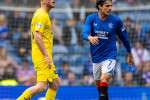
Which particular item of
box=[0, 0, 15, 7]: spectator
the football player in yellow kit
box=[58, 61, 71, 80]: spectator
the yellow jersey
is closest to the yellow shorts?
the football player in yellow kit

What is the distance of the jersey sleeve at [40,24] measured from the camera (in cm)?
539

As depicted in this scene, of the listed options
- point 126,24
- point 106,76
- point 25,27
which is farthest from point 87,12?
point 106,76

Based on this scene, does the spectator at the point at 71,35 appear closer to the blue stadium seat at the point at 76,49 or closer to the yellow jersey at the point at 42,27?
the blue stadium seat at the point at 76,49

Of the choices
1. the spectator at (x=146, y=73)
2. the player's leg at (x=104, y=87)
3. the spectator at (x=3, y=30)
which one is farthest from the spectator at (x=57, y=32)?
the player's leg at (x=104, y=87)

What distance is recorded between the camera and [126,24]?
408 inches

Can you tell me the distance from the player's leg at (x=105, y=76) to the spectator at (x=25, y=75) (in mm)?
4542

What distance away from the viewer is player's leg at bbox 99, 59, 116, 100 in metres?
5.79

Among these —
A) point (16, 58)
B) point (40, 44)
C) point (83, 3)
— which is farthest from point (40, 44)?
point (16, 58)

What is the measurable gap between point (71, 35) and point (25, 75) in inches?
77.0

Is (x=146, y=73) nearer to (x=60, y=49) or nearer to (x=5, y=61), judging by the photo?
(x=60, y=49)

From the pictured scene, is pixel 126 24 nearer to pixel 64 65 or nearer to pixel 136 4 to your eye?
pixel 136 4

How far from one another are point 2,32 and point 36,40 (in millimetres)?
5751

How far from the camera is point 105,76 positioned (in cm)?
593

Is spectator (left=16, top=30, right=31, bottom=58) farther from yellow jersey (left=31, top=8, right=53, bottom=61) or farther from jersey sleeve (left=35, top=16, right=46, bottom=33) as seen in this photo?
jersey sleeve (left=35, top=16, right=46, bottom=33)
